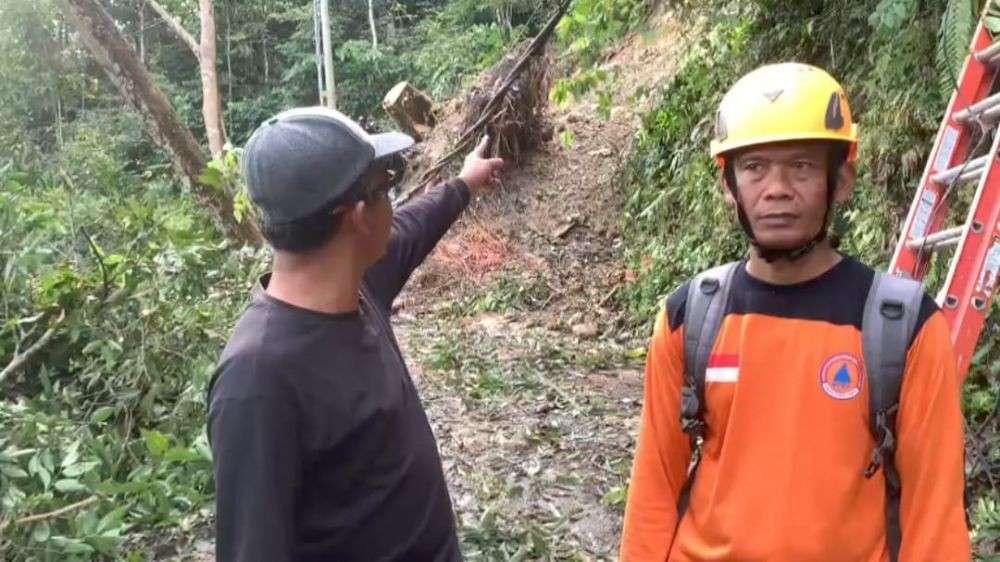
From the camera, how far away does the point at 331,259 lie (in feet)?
5.84

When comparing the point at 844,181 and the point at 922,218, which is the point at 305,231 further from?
the point at 922,218

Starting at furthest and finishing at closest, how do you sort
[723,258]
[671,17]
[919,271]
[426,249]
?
[671,17] < [723,258] < [919,271] < [426,249]

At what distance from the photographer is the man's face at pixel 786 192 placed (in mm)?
1736

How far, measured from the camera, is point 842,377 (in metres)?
1.65

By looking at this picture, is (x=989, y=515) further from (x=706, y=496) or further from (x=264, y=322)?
(x=264, y=322)

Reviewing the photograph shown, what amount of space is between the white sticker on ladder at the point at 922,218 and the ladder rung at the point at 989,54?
0.46 m

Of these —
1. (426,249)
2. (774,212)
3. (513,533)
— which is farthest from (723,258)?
(774,212)

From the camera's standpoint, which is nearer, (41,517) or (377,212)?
(377,212)

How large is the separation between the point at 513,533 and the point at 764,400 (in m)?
2.22

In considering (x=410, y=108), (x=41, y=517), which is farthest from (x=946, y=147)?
(x=410, y=108)

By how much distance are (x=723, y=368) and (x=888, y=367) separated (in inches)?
11.6

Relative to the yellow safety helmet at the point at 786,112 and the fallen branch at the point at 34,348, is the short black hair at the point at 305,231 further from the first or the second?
the fallen branch at the point at 34,348

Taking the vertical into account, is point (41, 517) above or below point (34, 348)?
below

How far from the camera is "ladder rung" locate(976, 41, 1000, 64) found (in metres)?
2.87
